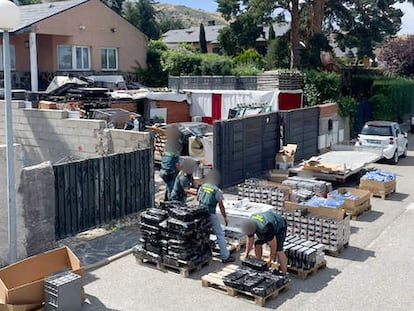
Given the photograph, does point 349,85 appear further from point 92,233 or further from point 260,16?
point 92,233

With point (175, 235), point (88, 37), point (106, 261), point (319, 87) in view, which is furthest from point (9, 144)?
point (88, 37)

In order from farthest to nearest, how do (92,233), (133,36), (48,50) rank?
(133,36), (48,50), (92,233)

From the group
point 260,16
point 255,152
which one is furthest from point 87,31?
point 255,152

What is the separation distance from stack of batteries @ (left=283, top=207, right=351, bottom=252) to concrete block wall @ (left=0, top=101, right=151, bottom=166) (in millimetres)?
4023

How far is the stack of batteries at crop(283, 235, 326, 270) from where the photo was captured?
31.7ft

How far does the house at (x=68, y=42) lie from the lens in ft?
94.8

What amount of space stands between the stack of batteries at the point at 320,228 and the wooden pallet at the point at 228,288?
216 cm

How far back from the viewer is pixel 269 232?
358 inches

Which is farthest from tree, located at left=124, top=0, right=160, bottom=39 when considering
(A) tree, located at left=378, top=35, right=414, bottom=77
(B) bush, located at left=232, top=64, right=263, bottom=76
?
(B) bush, located at left=232, top=64, right=263, bottom=76

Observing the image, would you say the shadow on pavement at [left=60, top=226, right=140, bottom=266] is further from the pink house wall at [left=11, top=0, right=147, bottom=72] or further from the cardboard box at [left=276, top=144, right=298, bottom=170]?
the pink house wall at [left=11, top=0, right=147, bottom=72]

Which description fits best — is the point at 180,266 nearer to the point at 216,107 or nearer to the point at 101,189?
the point at 101,189

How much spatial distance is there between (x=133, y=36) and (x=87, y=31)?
4012mm

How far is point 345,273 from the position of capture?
32.7ft

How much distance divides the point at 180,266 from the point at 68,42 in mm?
23846
